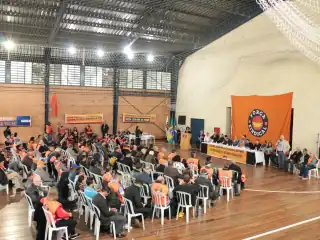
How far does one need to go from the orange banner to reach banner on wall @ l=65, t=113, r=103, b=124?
6.63 m

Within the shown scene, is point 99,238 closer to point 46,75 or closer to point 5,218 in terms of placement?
point 5,218

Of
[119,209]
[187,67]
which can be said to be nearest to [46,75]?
[187,67]

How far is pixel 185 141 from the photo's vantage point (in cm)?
1586

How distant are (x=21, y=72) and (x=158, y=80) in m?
7.69

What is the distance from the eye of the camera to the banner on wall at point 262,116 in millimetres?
12195

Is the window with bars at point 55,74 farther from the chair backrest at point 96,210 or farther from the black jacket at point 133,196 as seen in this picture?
the chair backrest at point 96,210

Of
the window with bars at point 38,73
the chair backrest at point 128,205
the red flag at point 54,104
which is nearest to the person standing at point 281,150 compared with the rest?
the chair backrest at point 128,205

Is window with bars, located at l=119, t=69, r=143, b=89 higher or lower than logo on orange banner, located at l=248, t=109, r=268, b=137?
higher

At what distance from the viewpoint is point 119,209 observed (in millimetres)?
5426

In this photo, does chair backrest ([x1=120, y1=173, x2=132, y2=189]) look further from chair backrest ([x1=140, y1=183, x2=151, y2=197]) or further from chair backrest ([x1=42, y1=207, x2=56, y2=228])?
chair backrest ([x1=42, y1=207, x2=56, y2=228])

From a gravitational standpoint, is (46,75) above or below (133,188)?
above

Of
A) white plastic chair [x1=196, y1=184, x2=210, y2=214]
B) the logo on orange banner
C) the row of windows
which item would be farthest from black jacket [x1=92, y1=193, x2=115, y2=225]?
the row of windows

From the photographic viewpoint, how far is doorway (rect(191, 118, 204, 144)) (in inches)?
663

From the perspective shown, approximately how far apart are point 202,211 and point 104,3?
8492 mm
